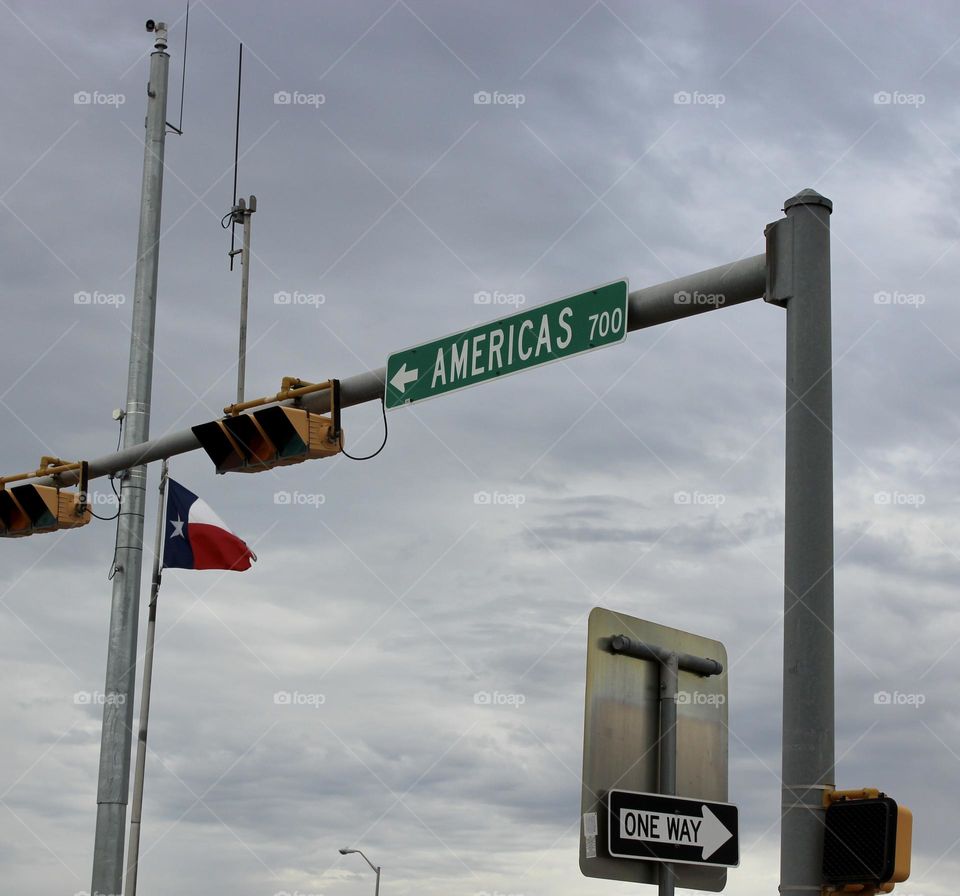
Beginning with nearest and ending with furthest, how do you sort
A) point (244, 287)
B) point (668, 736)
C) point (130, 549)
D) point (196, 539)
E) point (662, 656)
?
point (668, 736) < point (662, 656) < point (244, 287) < point (130, 549) < point (196, 539)

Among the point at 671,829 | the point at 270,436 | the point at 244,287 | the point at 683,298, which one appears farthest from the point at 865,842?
the point at 244,287

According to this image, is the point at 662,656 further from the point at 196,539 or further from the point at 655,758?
the point at 196,539

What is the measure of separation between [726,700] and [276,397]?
5115 mm

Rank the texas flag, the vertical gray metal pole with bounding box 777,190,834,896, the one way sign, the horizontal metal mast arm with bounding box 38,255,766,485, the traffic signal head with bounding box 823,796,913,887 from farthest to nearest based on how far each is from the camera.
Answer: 1. the texas flag
2. the horizontal metal mast arm with bounding box 38,255,766,485
3. the one way sign
4. the vertical gray metal pole with bounding box 777,190,834,896
5. the traffic signal head with bounding box 823,796,913,887

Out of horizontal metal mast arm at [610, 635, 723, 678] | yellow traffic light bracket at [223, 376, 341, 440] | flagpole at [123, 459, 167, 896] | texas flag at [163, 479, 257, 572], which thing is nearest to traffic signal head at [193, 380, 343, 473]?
yellow traffic light bracket at [223, 376, 341, 440]

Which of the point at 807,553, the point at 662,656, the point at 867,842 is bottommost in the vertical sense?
→ the point at 867,842

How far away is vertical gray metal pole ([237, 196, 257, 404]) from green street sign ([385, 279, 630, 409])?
2.23 metres

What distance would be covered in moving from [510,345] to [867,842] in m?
4.32

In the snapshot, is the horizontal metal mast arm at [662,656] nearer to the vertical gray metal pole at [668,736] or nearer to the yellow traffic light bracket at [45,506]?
the vertical gray metal pole at [668,736]

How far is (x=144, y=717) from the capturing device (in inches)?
920

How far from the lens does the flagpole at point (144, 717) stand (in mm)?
22406

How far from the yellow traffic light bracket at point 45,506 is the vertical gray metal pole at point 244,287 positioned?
2128 millimetres

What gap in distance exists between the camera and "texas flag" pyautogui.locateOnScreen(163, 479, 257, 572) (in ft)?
59.7

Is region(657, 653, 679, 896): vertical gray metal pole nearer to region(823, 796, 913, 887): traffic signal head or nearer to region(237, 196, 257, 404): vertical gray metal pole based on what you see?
region(823, 796, 913, 887): traffic signal head
